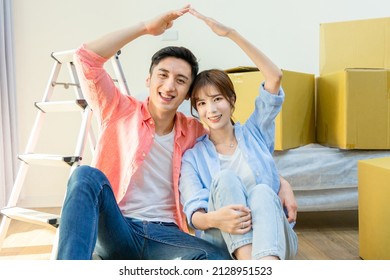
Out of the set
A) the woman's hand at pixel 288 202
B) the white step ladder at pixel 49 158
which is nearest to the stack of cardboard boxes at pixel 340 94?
the woman's hand at pixel 288 202

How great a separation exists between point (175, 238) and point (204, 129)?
303mm

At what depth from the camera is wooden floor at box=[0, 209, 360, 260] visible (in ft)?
4.57

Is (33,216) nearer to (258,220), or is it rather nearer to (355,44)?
(258,220)

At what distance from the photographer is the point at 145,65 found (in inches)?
82.2

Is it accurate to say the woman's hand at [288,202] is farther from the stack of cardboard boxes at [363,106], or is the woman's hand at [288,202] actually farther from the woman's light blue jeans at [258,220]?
the stack of cardboard boxes at [363,106]

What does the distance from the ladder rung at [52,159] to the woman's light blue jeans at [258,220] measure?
521mm

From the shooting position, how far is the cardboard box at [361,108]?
1.68 meters

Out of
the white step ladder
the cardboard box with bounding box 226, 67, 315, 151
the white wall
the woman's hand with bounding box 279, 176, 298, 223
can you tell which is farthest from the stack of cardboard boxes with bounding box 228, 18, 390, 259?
the white step ladder

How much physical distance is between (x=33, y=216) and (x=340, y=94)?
1224 millimetres
